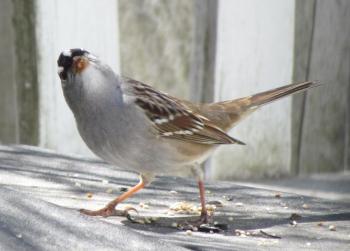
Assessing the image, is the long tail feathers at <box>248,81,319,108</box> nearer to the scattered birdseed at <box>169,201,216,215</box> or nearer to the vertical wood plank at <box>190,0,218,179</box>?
the vertical wood plank at <box>190,0,218,179</box>

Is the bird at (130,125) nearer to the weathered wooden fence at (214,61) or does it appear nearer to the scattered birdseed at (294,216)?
the scattered birdseed at (294,216)

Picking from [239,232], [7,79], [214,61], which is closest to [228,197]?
[239,232]

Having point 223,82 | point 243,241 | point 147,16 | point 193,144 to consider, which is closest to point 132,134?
point 193,144

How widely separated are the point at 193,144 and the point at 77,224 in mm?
1611

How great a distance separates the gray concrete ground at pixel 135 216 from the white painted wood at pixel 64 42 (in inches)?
22.9

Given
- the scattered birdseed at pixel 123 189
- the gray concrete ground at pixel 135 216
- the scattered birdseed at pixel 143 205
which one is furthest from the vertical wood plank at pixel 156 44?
the scattered birdseed at pixel 143 205

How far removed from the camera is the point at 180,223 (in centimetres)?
422

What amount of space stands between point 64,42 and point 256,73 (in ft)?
3.26

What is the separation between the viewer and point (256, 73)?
5.84 metres

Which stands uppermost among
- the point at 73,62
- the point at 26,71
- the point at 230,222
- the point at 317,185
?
the point at 73,62

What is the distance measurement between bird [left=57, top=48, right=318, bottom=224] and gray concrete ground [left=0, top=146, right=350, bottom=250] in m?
0.12

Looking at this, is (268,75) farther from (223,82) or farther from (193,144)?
(193,144)

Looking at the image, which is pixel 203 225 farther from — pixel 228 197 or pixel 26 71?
pixel 26 71

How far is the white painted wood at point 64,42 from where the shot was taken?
5.64 metres
